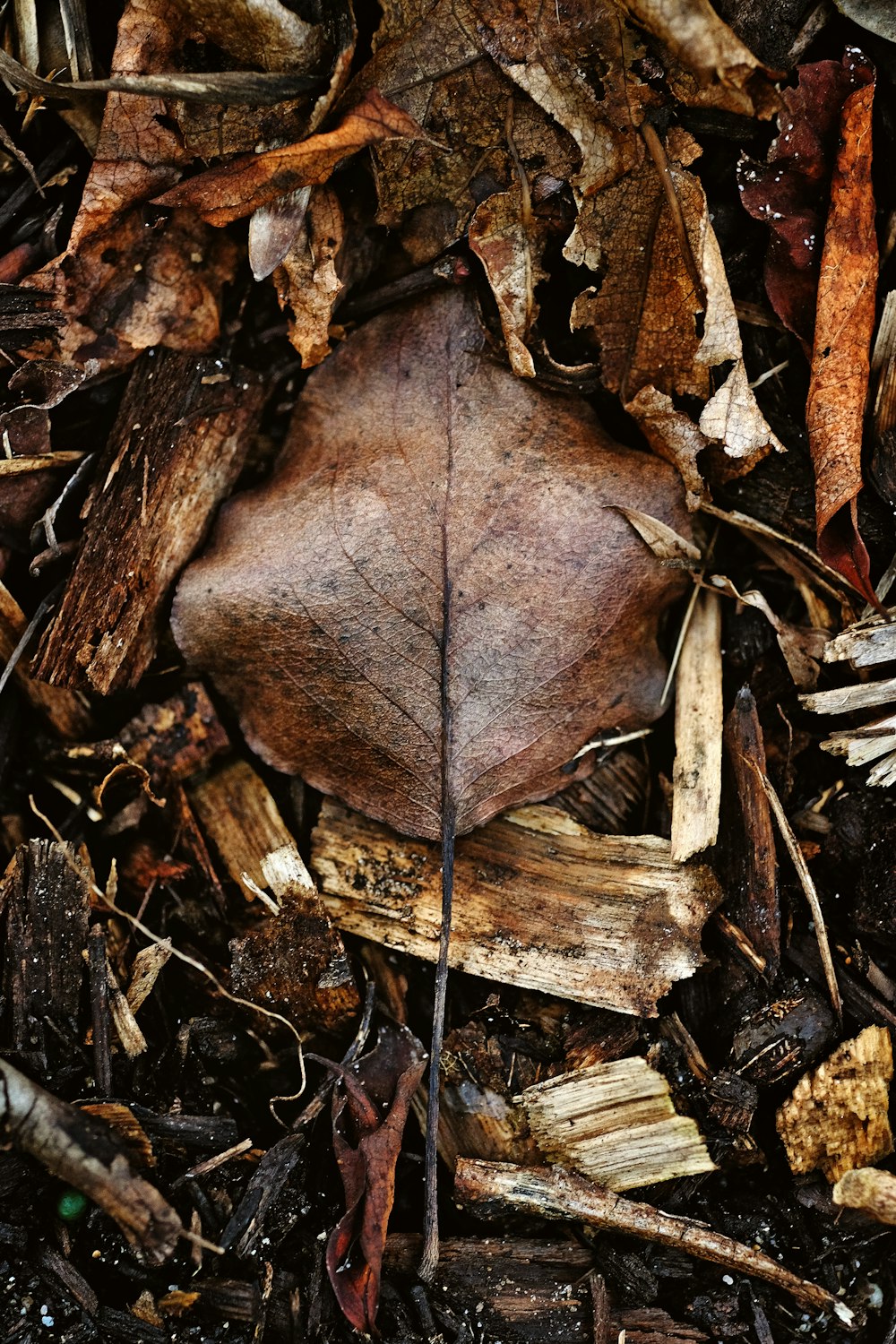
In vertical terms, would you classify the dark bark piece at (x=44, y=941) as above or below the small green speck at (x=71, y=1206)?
above

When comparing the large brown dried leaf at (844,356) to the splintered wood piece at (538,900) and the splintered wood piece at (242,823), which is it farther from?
the splintered wood piece at (242,823)

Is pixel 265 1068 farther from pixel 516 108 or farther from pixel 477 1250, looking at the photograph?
pixel 516 108

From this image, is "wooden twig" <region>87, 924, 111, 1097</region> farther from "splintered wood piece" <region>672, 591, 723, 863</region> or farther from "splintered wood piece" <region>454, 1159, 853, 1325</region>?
"splintered wood piece" <region>672, 591, 723, 863</region>

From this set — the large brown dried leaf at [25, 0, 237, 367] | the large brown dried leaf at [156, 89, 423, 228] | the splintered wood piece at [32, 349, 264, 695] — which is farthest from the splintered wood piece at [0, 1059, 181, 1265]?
the large brown dried leaf at [156, 89, 423, 228]

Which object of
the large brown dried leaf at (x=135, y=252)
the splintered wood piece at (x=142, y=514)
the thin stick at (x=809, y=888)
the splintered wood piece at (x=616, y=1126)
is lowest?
the splintered wood piece at (x=616, y=1126)

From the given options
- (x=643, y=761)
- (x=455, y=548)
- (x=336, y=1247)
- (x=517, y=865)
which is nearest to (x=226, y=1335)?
(x=336, y=1247)

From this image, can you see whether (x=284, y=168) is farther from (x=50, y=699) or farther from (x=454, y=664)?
(x=50, y=699)

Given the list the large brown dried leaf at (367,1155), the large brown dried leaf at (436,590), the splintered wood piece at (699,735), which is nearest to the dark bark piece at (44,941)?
the large brown dried leaf at (436,590)

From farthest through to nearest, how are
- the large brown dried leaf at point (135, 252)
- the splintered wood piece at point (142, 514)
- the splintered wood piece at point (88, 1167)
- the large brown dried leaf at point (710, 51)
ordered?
the splintered wood piece at point (142, 514) → the large brown dried leaf at point (135, 252) → the large brown dried leaf at point (710, 51) → the splintered wood piece at point (88, 1167)
